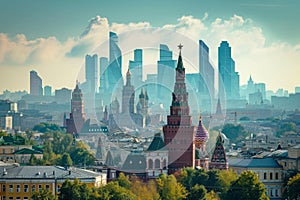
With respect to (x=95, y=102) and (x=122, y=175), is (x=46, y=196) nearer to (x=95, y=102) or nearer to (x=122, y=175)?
(x=122, y=175)

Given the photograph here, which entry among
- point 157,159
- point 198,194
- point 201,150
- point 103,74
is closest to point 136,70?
point 103,74

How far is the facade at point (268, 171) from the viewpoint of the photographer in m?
74.8

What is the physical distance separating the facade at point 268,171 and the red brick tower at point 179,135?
355 centimetres

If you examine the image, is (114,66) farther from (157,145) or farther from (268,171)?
(268,171)

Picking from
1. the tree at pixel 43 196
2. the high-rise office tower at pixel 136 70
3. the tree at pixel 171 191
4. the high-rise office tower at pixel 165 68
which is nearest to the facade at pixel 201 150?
the tree at pixel 171 191

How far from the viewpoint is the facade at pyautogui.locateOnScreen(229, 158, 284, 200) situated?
74.8 m

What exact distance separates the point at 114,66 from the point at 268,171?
102 m

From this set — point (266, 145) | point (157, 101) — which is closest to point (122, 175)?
point (266, 145)

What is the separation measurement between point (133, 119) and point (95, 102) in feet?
105

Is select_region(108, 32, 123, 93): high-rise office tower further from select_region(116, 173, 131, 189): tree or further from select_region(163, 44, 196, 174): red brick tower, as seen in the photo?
select_region(116, 173, 131, 189): tree

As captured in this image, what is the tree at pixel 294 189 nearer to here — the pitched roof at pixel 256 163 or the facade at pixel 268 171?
the facade at pixel 268 171

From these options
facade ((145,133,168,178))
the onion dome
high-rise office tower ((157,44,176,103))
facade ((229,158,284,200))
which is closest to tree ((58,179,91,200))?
facade ((145,133,168,178))

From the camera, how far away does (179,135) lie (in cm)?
7906

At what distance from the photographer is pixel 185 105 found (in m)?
80.1
